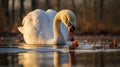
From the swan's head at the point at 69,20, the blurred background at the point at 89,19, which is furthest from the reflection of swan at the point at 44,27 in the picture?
the blurred background at the point at 89,19

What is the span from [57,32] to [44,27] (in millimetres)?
835

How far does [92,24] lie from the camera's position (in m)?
30.4

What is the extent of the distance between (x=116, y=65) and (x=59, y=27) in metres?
8.83

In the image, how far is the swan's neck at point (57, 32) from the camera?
17.5 metres

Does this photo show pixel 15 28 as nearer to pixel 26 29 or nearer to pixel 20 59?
pixel 26 29

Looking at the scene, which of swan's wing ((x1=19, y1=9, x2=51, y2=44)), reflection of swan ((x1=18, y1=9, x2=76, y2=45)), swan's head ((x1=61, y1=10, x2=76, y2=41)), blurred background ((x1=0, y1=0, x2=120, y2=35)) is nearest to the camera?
swan's head ((x1=61, y1=10, x2=76, y2=41))

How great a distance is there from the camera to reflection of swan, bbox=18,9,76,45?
17.5 metres

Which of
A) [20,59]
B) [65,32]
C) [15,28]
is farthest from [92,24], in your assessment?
[20,59]

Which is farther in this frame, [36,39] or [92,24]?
[92,24]

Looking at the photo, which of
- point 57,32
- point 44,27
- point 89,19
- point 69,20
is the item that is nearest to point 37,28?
point 44,27

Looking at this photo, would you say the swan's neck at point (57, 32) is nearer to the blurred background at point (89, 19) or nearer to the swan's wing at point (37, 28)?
the swan's wing at point (37, 28)

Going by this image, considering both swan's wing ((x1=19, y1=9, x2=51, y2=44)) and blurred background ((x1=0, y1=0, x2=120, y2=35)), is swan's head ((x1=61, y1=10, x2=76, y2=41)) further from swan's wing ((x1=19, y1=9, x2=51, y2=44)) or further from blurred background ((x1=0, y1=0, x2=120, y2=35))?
blurred background ((x1=0, y1=0, x2=120, y2=35))

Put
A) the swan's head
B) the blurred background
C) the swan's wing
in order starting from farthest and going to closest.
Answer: the blurred background, the swan's wing, the swan's head

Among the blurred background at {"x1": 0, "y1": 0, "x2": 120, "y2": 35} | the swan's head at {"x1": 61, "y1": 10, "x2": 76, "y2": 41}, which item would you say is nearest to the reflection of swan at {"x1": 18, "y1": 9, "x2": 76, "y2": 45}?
the swan's head at {"x1": 61, "y1": 10, "x2": 76, "y2": 41}
